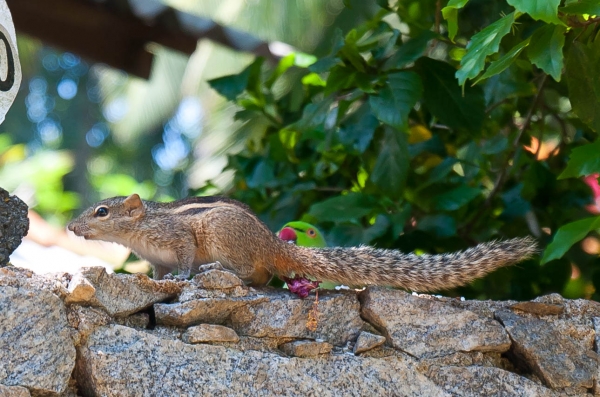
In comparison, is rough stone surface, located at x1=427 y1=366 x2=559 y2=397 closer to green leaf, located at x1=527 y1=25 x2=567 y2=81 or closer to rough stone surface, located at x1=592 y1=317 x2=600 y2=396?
rough stone surface, located at x1=592 y1=317 x2=600 y2=396

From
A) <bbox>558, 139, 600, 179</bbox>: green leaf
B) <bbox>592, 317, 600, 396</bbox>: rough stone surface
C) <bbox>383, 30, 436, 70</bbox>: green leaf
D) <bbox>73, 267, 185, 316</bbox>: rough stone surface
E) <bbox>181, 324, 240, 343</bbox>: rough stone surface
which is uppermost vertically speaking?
<bbox>558, 139, 600, 179</bbox>: green leaf

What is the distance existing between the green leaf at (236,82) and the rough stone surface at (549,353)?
1697mm

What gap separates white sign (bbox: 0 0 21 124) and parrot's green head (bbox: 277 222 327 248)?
3.77 ft

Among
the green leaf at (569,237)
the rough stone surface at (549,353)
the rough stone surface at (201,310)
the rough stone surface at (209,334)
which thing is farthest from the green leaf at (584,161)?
the rough stone surface at (209,334)

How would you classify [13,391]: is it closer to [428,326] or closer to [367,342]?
[367,342]

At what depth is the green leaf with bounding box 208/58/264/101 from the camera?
3.83m

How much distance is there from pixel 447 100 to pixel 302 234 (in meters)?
0.81

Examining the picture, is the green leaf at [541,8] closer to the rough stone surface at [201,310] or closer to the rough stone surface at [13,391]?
the rough stone surface at [201,310]

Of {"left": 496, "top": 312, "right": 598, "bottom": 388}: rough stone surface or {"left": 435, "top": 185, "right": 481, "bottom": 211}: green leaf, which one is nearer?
{"left": 496, "top": 312, "right": 598, "bottom": 388}: rough stone surface

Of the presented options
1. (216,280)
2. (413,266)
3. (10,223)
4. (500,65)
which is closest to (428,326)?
(413,266)

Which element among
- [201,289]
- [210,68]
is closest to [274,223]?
[201,289]

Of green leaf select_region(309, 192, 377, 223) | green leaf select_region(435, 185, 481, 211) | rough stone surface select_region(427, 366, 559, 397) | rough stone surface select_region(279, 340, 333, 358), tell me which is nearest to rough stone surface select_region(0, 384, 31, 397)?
rough stone surface select_region(279, 340, 333, 358)

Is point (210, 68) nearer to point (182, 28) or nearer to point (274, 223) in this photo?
point (182, 28)

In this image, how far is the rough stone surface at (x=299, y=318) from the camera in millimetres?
2459
